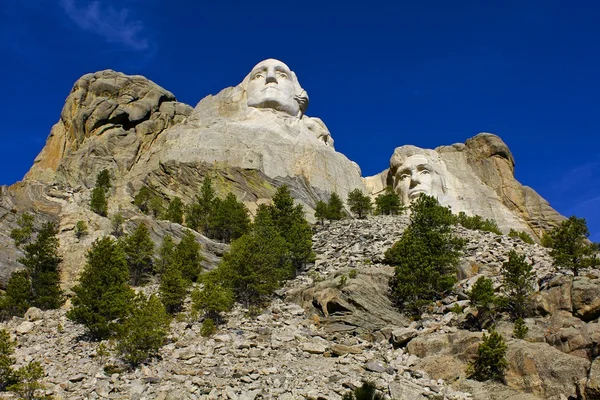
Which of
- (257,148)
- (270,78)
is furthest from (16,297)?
(270,78)

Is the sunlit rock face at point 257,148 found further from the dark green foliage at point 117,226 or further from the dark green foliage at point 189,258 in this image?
the dark green foliage at point 189,258

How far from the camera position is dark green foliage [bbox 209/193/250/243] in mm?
43219

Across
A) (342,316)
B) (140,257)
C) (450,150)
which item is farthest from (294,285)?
(450,150)

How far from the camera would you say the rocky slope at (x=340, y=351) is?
20.3 metres

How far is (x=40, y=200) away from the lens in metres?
42.8

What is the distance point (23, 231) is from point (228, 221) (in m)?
12.9

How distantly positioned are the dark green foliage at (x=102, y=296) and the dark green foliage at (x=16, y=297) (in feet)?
10.1

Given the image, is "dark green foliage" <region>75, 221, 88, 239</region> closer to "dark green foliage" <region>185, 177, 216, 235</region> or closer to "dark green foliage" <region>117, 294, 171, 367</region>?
"dark green foliage" <region>185, 177, 216, 235</region>

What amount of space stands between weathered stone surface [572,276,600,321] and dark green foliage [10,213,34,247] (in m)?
28.6

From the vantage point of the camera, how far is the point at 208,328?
25984 millimetres

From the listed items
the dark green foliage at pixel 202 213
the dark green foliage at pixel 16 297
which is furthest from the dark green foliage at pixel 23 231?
the dark green foliage at pixel 202 213

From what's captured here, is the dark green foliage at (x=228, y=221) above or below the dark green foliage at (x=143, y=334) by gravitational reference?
above

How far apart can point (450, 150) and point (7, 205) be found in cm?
4586

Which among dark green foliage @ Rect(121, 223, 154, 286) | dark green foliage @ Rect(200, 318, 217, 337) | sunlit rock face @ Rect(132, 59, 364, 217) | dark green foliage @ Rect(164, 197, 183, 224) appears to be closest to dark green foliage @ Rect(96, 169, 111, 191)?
sunlit rock face @ Rect(132, 59, 364, 217)
